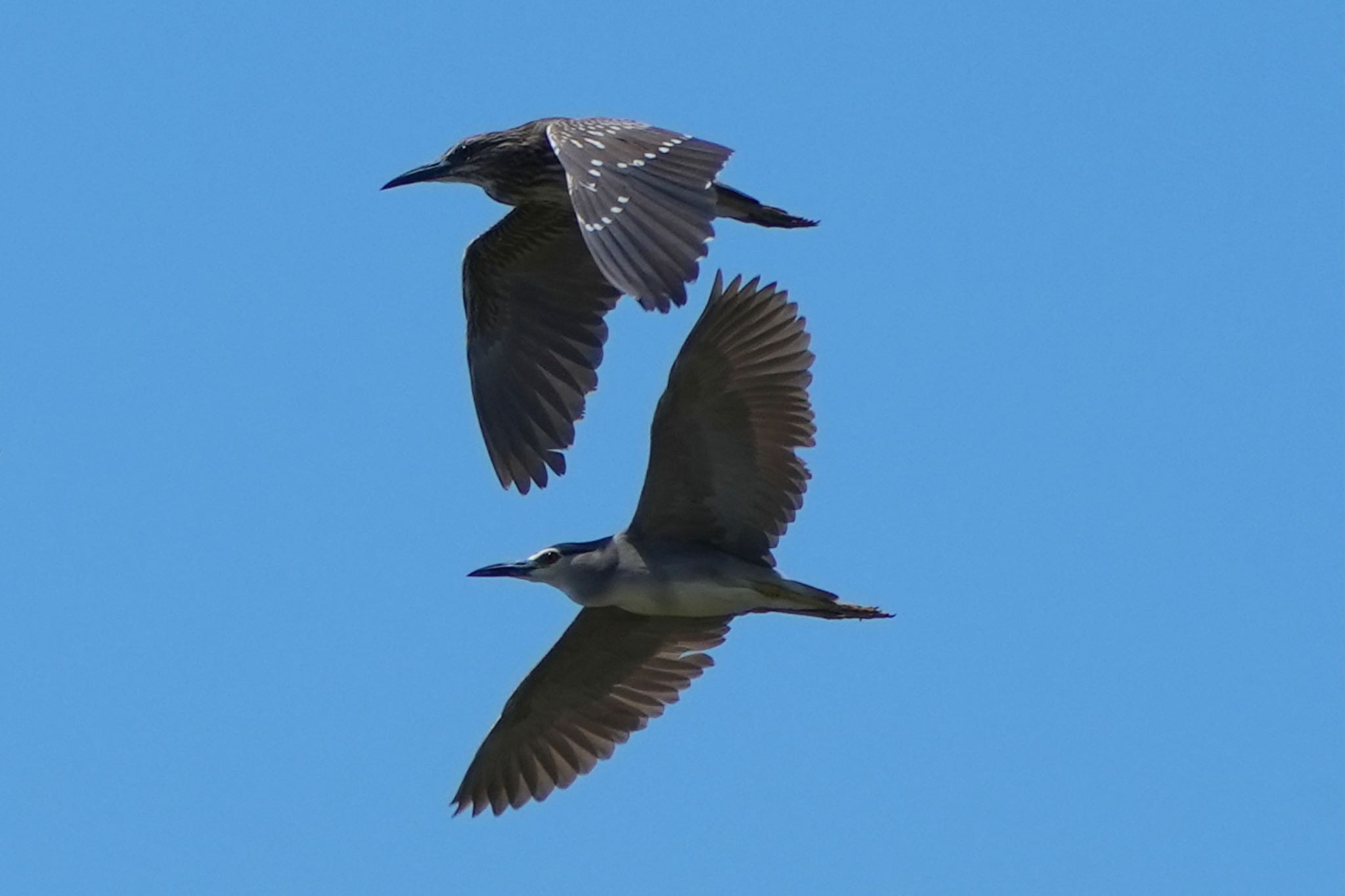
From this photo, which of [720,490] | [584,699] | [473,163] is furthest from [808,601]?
[473,163]

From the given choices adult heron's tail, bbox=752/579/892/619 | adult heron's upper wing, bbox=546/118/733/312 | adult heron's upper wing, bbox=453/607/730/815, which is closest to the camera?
adult heron's upper wing, bbox=546/118/733/312

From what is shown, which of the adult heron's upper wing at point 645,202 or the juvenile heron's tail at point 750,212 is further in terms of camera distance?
the juvenile heron's tail at point 750,212

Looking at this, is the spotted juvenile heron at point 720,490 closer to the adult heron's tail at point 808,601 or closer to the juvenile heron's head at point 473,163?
the adult heron's tail at point 808,601

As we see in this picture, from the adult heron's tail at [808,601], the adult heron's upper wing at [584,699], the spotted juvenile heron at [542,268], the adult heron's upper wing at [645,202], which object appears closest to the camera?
the adult heron's upper wing at [645,202]

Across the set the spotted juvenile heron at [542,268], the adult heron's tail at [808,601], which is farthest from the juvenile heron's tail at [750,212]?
the adult heron's tail at [808,601]

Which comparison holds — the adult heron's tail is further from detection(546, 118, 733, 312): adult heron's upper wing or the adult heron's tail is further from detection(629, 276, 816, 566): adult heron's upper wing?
detection(546, 118, 733, 312): adult heron's upper wing

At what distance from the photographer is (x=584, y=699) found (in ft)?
47.6

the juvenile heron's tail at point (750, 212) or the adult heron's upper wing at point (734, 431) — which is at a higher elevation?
the juvenile heron's tail at point (750, 212)

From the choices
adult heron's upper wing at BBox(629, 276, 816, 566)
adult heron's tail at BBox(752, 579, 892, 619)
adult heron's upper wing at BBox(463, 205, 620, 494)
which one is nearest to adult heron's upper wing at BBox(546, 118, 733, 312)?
adult heron's upper wing at BBox(629, 276, 816, 566)

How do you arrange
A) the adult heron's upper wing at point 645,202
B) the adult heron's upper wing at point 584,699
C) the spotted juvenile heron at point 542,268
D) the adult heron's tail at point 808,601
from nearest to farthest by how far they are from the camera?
the adult heron's upper wing at point 645,202 < the spotted juvenile heron at point 542,268 < the adult heron's tail at point 808,601 < the adult heron's upper wing at point 584,699

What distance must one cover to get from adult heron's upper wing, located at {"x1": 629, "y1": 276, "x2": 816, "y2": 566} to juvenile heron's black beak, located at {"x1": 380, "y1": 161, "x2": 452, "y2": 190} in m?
1.99

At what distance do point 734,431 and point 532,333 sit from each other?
1484mm

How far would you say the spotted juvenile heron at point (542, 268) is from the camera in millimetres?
12344

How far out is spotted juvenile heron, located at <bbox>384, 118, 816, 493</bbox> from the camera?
40.5 feet
